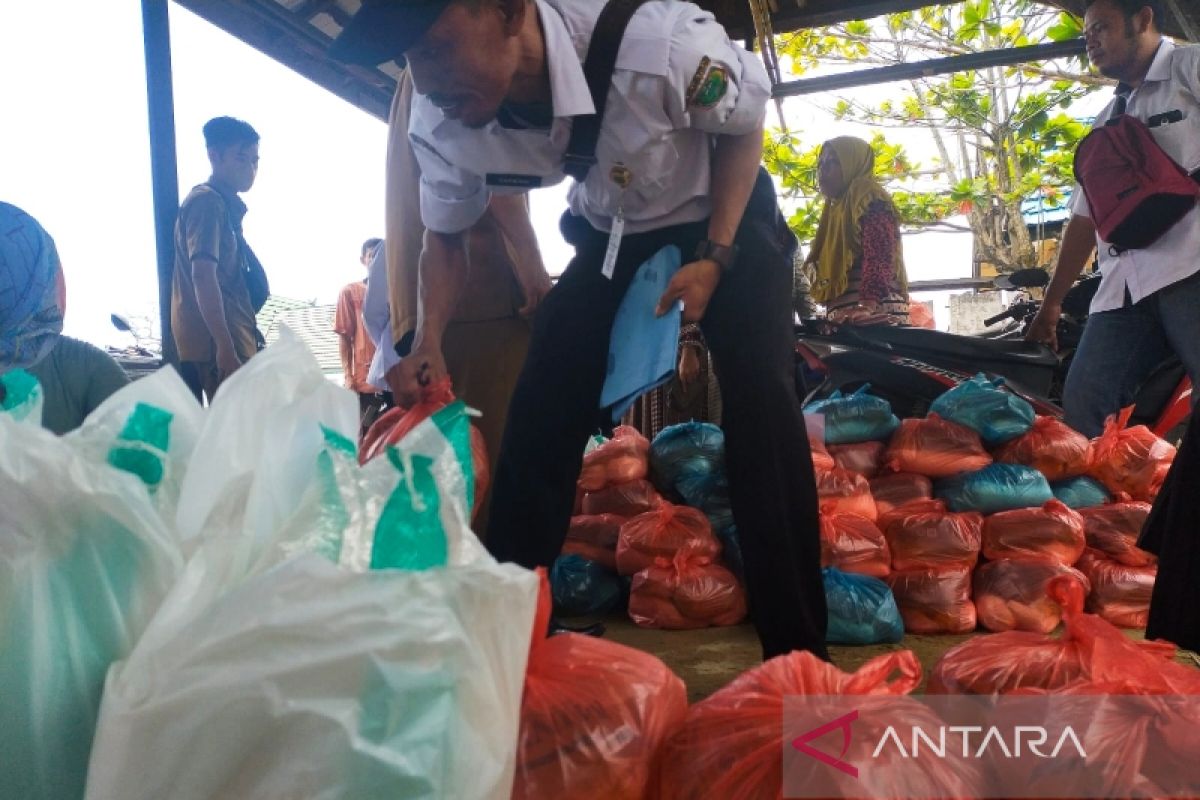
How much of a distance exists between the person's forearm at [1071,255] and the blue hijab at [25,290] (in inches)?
115

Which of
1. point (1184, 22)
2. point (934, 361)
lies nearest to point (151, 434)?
point (934, 361)

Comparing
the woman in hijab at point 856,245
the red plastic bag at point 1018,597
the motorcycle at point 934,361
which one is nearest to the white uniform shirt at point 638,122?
the red plastic bag at point 1018,597

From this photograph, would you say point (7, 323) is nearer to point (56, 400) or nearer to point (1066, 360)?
point (56, 400)

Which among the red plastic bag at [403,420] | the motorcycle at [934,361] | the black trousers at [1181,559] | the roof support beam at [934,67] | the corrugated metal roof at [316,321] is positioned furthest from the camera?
the corrugated metal roof at [316,321]

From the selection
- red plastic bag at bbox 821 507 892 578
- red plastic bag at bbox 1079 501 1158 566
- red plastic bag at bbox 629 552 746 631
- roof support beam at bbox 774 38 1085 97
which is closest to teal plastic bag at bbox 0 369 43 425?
red plastic bag at bbox 629 552 746 631

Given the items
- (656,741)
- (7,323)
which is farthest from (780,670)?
(7,323)

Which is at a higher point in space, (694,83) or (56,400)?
(694,83)

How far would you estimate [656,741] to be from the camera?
87cm

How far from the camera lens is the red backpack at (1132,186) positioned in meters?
2.34

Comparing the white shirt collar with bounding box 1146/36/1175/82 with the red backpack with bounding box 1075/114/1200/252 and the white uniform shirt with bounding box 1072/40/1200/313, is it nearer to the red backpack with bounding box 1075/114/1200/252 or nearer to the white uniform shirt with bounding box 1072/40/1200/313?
the white uniform shirt with bounding box 1072/40/1200/313

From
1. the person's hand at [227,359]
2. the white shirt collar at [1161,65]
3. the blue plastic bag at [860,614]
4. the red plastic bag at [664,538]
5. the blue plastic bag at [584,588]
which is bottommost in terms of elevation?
the blue plastic bag at [584,588]

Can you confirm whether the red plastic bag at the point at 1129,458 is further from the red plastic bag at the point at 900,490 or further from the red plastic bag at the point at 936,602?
the red plastic bag at the point at 936,602

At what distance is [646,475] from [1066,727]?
2130mm

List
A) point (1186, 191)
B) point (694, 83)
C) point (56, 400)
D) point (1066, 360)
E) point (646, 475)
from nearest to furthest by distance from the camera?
point (694, 83), point (56, 400), point (1186, 191), point (646, 475), point (1066, 360)
